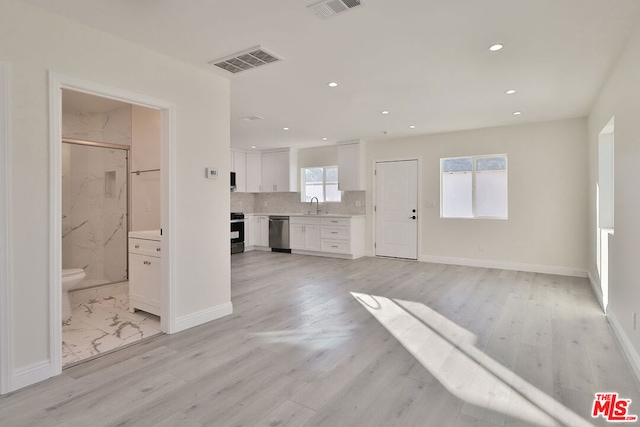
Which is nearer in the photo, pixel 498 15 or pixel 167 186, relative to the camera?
pixel 498 15

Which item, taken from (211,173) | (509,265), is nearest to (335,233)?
(509,265)

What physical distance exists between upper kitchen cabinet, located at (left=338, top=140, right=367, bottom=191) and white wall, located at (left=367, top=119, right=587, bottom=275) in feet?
4.34

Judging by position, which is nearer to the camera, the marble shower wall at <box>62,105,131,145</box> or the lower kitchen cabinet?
the marble shower wall at <box>62,105,131,145</box>

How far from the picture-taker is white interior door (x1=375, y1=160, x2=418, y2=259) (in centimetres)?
687

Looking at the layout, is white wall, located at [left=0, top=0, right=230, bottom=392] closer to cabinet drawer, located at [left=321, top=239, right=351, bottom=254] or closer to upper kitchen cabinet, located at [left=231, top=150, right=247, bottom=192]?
cabinet drawer, located at [left=321, top=239, right=351, bottom=254]

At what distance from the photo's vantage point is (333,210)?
8086mm

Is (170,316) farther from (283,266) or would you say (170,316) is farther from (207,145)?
(283,266)

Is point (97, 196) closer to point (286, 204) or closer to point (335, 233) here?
point (335, 233)

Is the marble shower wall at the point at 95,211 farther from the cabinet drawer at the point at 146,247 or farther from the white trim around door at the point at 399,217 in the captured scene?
the white trim around door at the point at 399,217

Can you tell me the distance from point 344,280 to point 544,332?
272 cm

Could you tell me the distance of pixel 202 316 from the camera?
339 centimetres

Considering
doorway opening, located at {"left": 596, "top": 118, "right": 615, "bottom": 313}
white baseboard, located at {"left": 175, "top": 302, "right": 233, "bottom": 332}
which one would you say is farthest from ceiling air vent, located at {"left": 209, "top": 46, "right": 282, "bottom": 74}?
doorway opening, located at {"left": 596, "top": 118, "right": 615, "bottom": 313}

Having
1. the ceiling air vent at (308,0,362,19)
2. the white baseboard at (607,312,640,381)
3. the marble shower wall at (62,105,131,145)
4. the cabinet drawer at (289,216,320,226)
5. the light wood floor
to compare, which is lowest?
the light wood floor

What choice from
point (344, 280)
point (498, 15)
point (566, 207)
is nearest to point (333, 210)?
point (344, 280)
